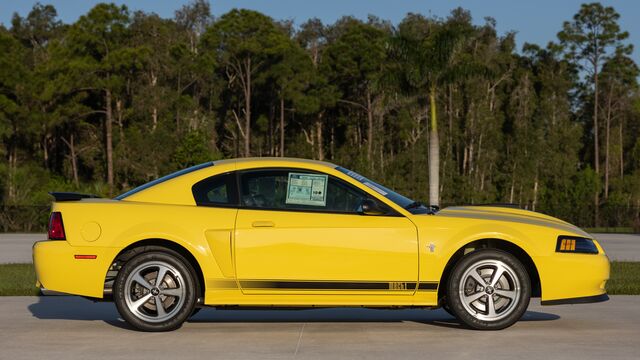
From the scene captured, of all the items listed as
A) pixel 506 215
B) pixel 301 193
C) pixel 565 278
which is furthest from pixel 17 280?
pixel 565 278

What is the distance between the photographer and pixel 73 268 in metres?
8.51

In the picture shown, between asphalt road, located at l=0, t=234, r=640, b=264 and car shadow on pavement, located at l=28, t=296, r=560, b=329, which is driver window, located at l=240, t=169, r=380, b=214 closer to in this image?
car shadow on pavement, located at l=28, t=296, r=560, b=329

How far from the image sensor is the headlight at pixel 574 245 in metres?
8.71

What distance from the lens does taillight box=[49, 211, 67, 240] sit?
338 inches

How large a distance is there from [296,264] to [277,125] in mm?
66685

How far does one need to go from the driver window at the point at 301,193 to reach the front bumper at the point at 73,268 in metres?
1.33

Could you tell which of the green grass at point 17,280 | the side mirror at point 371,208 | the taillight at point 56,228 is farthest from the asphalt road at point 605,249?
the side mirror at point 371,208

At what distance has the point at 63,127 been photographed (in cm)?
6631

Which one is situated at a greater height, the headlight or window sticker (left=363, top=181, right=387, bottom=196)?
window sticker (left=363, top=181, right=387, bottom=196)

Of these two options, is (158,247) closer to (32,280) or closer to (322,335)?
(322,335)

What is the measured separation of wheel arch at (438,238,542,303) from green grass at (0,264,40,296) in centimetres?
591

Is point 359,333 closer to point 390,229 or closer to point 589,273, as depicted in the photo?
point 390,229

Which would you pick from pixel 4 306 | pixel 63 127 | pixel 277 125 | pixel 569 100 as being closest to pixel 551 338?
pixel 4 306

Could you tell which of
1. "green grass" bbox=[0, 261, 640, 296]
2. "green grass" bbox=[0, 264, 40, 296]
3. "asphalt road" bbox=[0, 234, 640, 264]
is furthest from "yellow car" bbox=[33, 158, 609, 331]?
"asphalt road" bbox=[0, 234, 640, 264]
